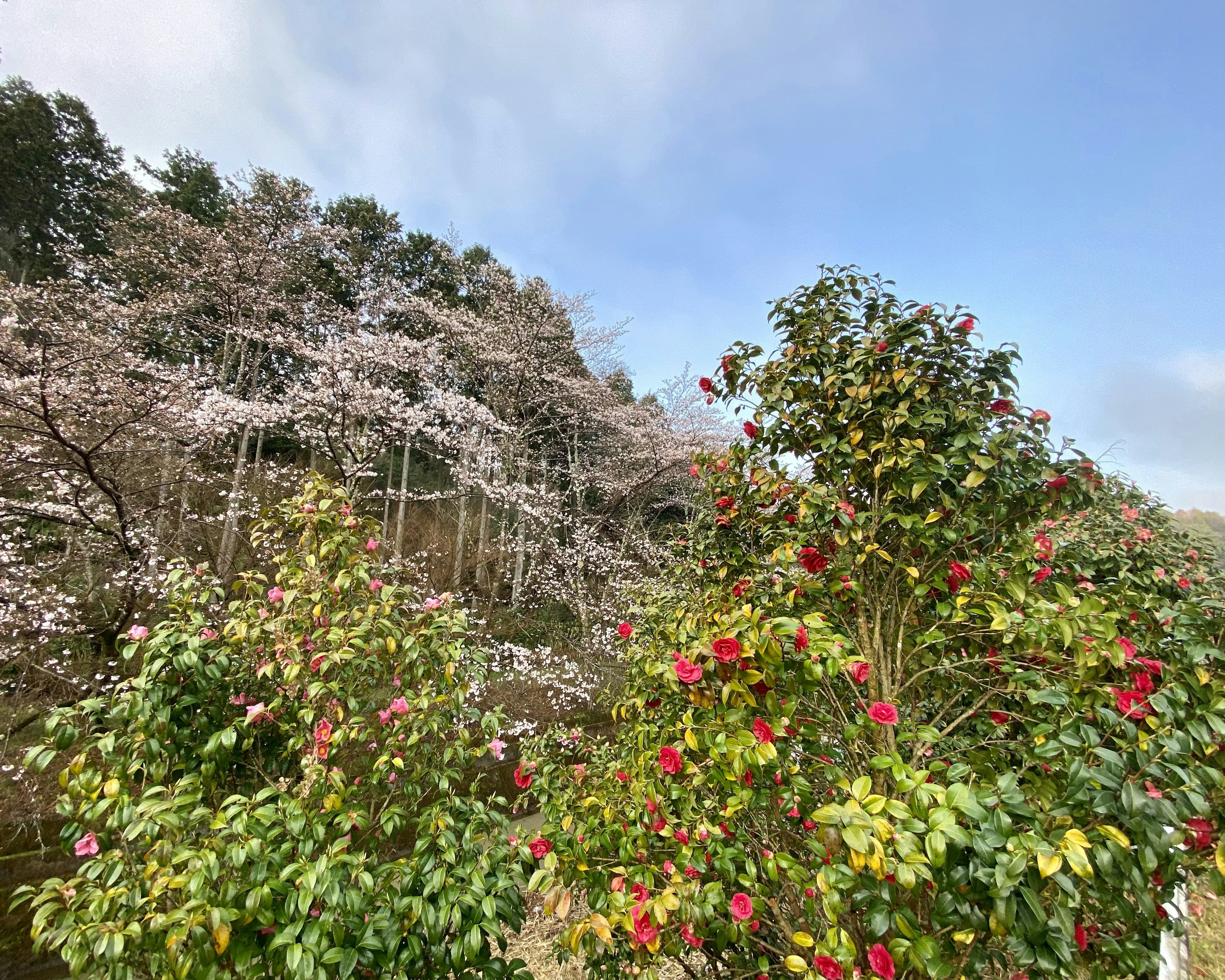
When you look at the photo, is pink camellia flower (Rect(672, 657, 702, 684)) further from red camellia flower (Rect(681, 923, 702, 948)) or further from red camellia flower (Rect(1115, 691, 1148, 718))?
red camellia flower (Rect(1115, 691, 1148, 718))

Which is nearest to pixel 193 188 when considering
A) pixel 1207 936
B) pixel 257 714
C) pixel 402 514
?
pixel 402 514

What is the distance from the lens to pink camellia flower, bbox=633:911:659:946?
4.30 ft

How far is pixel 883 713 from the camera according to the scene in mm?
1442

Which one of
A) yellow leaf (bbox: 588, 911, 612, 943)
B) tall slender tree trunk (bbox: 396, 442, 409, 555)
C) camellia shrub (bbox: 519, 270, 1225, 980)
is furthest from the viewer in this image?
tall slender tree trunk (bbox: 396, 442, 409, 555)

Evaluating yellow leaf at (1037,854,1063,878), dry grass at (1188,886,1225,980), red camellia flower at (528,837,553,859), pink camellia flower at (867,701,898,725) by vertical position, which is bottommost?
dry grass at (1188,886,1225,980)

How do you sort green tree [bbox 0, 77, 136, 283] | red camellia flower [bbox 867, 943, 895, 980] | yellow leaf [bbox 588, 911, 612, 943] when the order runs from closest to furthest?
1. red camellia flower [bbox 867, 943, 895, 980]
2. yellow leaf [bbox 588, 911, 612, 943]
3. green tree [bbox 0, 77, 136, 283]

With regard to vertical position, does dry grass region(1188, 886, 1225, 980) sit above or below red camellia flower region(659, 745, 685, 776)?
below

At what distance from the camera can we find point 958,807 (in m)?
1.03

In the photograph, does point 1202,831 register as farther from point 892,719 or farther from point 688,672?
point 688,672

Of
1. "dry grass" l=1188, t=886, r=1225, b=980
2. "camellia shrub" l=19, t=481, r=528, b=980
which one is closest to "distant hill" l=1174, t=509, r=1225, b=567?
"dry grass" l=1188, t=886, r=1225, b=980

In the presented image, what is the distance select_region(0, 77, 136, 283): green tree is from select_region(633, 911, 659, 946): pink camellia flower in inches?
621

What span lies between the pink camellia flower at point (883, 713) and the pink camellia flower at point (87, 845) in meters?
2.35

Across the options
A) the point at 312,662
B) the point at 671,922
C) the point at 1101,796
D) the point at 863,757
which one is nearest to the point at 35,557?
the point at 312,662

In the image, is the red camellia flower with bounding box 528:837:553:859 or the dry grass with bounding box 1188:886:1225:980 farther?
the dry grass with bounding box 1188:886:1225:980
